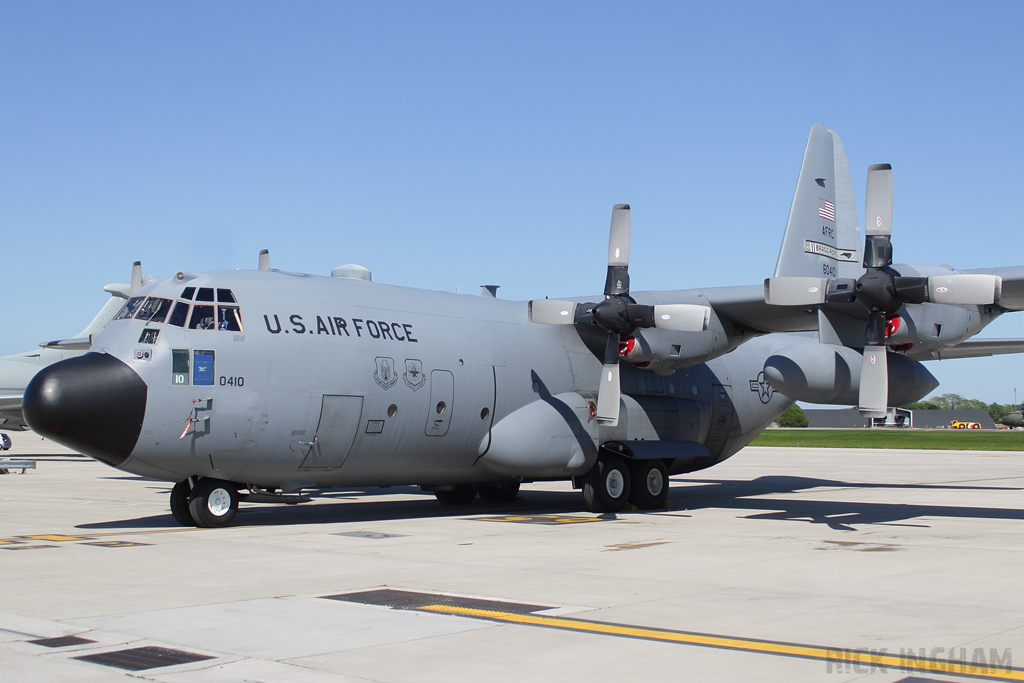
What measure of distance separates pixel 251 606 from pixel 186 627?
92cm

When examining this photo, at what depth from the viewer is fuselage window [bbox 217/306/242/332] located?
1410cm

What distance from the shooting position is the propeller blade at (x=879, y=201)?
16.1 metres

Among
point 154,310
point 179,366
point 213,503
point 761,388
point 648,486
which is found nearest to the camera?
point 179,366

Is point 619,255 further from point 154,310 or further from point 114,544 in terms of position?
point 114,544

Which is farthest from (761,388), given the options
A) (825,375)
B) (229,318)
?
(229,318)

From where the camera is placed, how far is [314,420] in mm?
14570

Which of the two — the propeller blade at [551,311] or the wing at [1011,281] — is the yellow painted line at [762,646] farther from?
the wing at [1011,281]

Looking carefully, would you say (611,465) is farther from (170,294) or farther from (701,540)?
(170,294)

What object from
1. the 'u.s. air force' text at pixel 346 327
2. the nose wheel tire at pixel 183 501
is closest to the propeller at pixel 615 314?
the 'u.s. air force' text at pixel 346 327

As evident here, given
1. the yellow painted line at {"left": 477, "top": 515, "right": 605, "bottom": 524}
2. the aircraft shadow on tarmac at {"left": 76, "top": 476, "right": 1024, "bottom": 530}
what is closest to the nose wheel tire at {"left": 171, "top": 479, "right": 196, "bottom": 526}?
the aircraft shadow on tarmac at {"left": 76, "top": 476, "right": 1024, "bottom": 530}

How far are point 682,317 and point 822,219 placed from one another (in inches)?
230

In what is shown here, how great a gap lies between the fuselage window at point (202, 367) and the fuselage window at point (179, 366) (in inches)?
4.8

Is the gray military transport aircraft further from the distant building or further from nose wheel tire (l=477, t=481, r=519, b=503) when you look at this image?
the distant building

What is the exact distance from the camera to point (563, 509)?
19.0 metres
